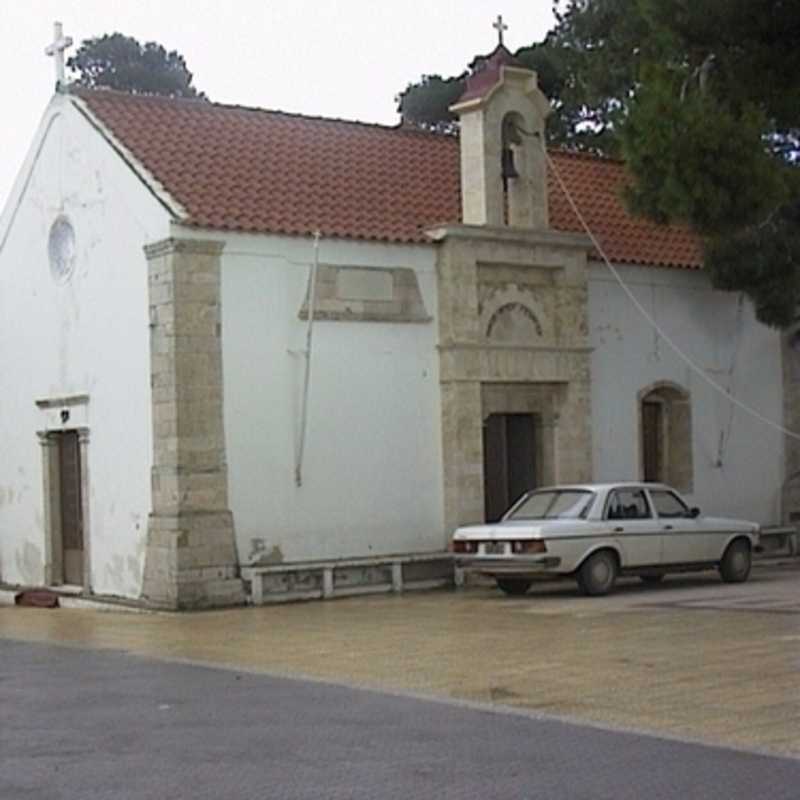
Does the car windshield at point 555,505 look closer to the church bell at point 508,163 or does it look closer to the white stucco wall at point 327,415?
the white stucco wall at point 327,415

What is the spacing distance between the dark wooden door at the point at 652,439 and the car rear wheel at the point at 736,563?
407cm

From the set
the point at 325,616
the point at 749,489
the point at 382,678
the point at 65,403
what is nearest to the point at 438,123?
the point at 749,489

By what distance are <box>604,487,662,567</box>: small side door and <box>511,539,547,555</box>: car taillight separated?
113 cm

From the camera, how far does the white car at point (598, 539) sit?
20250mm

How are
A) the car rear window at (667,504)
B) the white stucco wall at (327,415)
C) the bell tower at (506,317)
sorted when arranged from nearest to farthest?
the white stucco wall at (327,415) < the car rear window at (667,504) < the bell tower at (506,317)

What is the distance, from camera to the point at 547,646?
15.4 m

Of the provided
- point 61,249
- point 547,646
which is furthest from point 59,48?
point 547,646

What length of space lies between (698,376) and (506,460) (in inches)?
161

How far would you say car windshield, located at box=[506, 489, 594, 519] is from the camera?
20.8m

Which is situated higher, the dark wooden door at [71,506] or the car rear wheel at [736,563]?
the dark wooden door at [71,506]

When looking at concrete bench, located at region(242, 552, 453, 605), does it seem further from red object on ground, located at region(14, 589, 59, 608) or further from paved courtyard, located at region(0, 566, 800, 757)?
red object on ground, located at region(14, 589, 59, 608)

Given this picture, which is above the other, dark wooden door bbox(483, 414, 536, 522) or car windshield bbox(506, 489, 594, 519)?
dark wooden door bbox(483, 414, 536, 522)

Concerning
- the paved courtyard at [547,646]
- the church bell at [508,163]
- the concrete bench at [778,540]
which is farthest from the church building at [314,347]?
the paved courtyard at [547,646]

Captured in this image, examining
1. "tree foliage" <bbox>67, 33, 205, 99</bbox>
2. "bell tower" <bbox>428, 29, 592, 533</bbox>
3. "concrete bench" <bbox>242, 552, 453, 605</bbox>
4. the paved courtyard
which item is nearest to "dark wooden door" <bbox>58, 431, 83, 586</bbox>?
the paved courtyard
